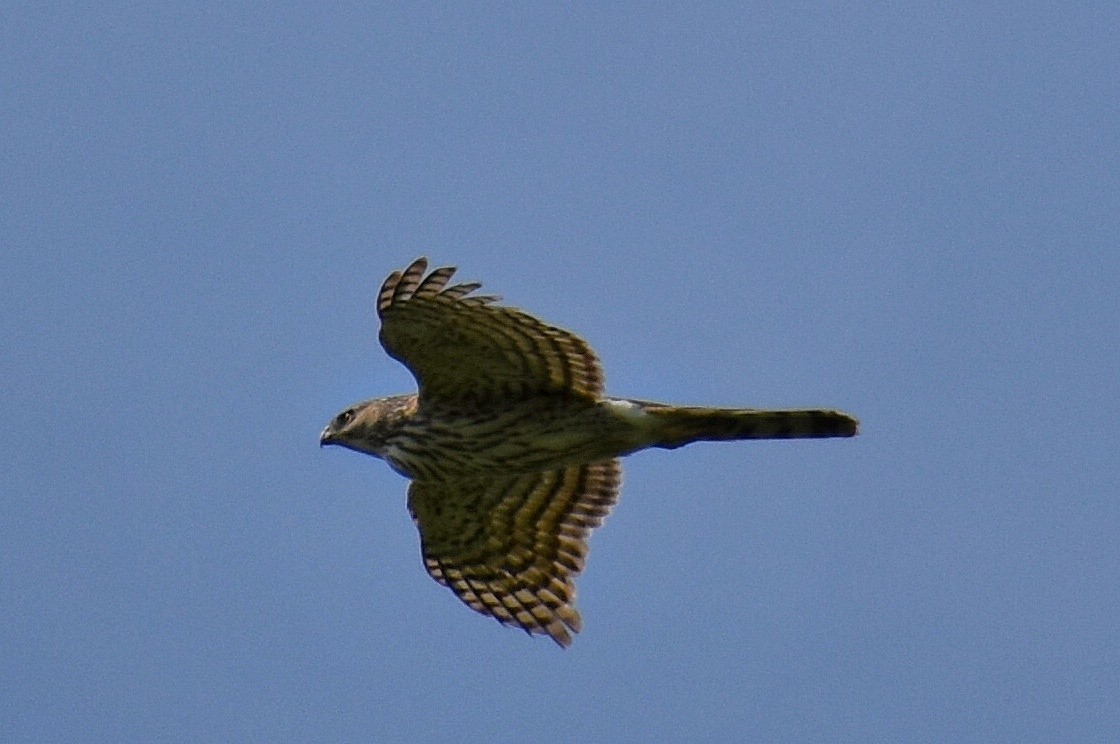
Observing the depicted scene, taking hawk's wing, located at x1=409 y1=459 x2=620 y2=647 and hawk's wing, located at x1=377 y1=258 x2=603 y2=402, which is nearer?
hawk's wing, located at x1=377 y1=258 x2=603 y2=402

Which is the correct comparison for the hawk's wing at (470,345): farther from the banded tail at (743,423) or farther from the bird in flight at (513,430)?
the banded tail at (743,423)

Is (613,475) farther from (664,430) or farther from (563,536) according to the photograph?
(664,430)

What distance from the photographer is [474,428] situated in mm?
12578

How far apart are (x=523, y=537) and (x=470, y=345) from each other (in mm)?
2182

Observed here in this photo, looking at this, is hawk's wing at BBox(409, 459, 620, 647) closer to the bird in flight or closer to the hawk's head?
the bird in flight

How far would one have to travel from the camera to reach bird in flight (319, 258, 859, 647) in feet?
39.7

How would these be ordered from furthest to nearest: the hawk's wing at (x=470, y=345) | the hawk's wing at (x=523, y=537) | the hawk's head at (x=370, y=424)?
1. the hawk's wing at (x=523, y=537)
2. the hawk's head at (x=370, y=424)
3. the hawk's wing at (x=470, y=345)

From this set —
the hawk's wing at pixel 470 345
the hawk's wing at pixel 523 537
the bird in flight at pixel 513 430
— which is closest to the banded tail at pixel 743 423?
the bird in flight at pixel 513 430

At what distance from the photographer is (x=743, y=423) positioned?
12141 millimetres

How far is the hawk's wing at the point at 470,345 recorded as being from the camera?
11977mm

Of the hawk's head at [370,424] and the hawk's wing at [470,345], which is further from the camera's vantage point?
the hawk's head at [370,424]

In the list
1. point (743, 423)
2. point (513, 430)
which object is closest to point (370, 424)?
point (513, 430)

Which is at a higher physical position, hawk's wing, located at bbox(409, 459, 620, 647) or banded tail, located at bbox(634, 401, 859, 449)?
banded tail, located at bbox(634, 401, 859, 449)

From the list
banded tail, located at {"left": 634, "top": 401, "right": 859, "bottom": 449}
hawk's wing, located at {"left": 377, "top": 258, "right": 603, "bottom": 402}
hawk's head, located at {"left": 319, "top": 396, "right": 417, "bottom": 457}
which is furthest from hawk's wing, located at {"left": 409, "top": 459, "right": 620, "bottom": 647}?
banded tail, located at {"left": 634, "top": 401, "right": 859, "bottom": 449}
